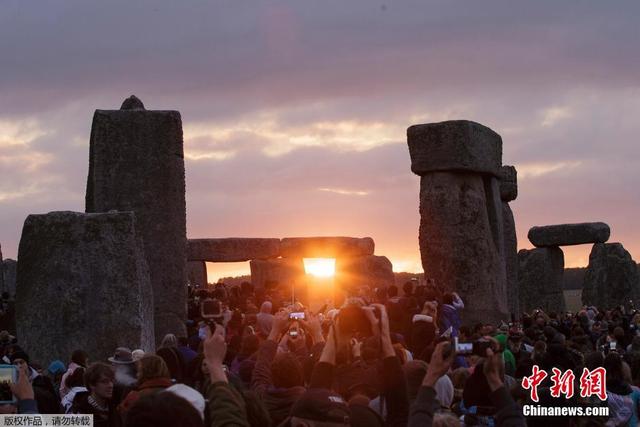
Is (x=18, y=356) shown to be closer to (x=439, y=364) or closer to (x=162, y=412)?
(x=439, y=364)

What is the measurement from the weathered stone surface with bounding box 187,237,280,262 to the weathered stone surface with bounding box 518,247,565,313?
7.55 metres

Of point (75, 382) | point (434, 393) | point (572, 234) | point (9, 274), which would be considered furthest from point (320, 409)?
point (572, 234)

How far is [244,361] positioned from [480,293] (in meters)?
8.99

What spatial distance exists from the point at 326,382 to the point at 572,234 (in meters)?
24.1

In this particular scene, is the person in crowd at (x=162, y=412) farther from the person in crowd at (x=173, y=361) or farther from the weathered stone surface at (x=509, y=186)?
Result: the weathered stone surface at (x=509, y=186)

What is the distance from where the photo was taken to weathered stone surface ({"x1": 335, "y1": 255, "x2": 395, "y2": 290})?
29328mm

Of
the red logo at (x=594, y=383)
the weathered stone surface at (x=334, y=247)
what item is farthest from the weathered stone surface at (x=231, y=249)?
the red logo at (x=594, y=383)

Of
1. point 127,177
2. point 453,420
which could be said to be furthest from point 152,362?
point 127,177

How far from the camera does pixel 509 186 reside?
2189cm

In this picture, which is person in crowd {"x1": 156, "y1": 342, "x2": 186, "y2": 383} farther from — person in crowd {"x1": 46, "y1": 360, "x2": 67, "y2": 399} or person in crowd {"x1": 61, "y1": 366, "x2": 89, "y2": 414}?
person in crowd {"x1": 46, "y1": 360, "x2": 67, "y2": 399}

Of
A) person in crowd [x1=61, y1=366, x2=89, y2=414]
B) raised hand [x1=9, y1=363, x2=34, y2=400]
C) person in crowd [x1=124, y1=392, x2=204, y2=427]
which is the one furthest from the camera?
person in crowd [x1=61, y1=366, x2=89, y2=414]

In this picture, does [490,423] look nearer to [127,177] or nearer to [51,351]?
[51,351]

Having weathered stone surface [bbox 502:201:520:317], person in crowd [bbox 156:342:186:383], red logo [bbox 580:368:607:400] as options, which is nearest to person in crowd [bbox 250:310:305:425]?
person in crowd [bbox 156:342:186:383]

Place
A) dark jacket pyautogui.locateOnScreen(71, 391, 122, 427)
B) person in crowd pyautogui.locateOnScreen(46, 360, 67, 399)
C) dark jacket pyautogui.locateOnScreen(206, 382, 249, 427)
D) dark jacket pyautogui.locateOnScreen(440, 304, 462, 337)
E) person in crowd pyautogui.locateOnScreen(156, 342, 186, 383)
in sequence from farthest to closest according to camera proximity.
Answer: dark jacket pyautogui.locateOnScreen(440, 304, 462, 337), person in crowd pyautogui.locateOnScreen(46, 360, 67, 399), person in crowd pyautogui.locateOnScreen(156, 342, 186, 383), dark jacket pyautogui.locateOnScreen(71, 391, 122, 427), dark jacket pyautogui.locateOnScreen(206, 382, 249, 427)
